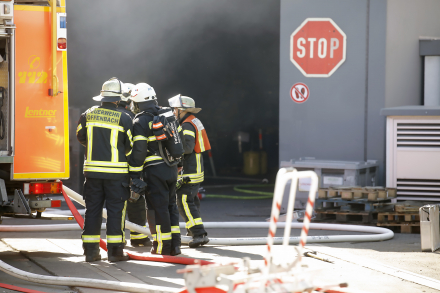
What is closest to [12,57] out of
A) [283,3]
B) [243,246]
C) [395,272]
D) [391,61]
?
[243,246]

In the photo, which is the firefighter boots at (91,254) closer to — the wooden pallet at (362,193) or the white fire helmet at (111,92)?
the white fire helmet at (111,92)

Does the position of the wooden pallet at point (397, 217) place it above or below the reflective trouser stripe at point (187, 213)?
below

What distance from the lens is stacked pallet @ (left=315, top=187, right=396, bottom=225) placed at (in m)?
8.49

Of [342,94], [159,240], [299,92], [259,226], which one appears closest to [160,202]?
[159,240]

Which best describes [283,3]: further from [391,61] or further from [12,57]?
[12,57]

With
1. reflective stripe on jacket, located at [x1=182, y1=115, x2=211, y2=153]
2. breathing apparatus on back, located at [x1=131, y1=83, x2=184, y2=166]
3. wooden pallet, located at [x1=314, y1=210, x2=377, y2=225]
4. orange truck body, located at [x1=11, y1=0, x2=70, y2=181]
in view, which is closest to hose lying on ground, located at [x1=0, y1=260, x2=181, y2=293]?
orange truck body, located at [x1=11, y1=0, x2=70, y2=181]

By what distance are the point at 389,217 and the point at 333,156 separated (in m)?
2.63

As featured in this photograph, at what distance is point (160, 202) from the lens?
20.0ft

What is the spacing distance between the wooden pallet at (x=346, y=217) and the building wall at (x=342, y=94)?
1726 millimetres

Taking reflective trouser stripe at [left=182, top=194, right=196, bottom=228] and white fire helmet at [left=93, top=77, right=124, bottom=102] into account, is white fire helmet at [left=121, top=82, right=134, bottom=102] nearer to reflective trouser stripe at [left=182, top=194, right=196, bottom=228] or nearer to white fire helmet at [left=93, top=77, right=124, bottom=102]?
white fire helmet at [left=93, top=77, right=124, bottom=102]

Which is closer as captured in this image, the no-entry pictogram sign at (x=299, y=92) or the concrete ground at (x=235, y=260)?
the concrete ground at (x=235, y=260)

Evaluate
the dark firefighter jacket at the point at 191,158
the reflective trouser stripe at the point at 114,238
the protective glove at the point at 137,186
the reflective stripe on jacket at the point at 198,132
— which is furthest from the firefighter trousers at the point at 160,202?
the reflective stripe on jacket at the point at 198,132

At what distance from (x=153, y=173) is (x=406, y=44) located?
6.74 m

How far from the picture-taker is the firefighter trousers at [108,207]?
5.86 metres
